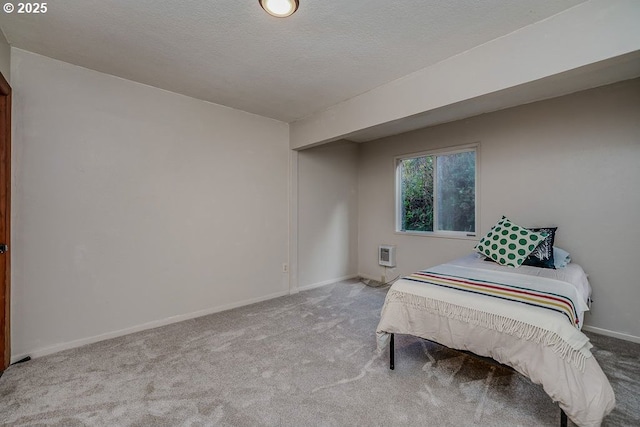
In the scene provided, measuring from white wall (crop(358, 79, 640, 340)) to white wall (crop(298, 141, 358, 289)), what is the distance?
1.60 metres

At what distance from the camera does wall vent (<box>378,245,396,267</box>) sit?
4.28 metres

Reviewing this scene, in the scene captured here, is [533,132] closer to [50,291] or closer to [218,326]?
[218,326]

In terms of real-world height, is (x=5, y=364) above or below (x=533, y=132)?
below

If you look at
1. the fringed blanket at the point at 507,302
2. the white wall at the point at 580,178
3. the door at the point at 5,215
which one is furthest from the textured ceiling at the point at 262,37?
the fringed blanket at the point at 507,302

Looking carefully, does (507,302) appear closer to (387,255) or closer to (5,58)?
(387,255)

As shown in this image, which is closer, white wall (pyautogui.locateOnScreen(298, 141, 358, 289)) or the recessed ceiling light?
the recessed ceiling light

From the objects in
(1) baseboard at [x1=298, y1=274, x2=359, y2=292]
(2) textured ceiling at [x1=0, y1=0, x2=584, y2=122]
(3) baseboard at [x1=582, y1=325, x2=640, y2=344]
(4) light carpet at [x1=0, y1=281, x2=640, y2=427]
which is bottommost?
(4) light carpet at [x1=0, y1=281, x2=640, y2=427]

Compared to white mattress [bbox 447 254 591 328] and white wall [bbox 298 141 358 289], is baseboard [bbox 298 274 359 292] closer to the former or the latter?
white wall [bbox 298 141 358 289]

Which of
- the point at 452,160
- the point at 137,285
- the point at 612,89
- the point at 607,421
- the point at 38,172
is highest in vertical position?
the point at 612,89

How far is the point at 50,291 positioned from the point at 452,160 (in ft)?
14.5

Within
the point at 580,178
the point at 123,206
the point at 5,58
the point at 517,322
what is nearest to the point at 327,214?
the point at 123,206

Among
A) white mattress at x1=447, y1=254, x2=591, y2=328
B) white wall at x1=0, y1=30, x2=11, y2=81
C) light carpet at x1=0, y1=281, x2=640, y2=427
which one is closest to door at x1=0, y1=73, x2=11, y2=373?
white wall at x1=0, y1=30, x2=11, y2=81

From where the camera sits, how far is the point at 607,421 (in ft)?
5.08

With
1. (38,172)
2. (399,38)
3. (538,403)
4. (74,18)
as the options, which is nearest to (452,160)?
(399,38)
